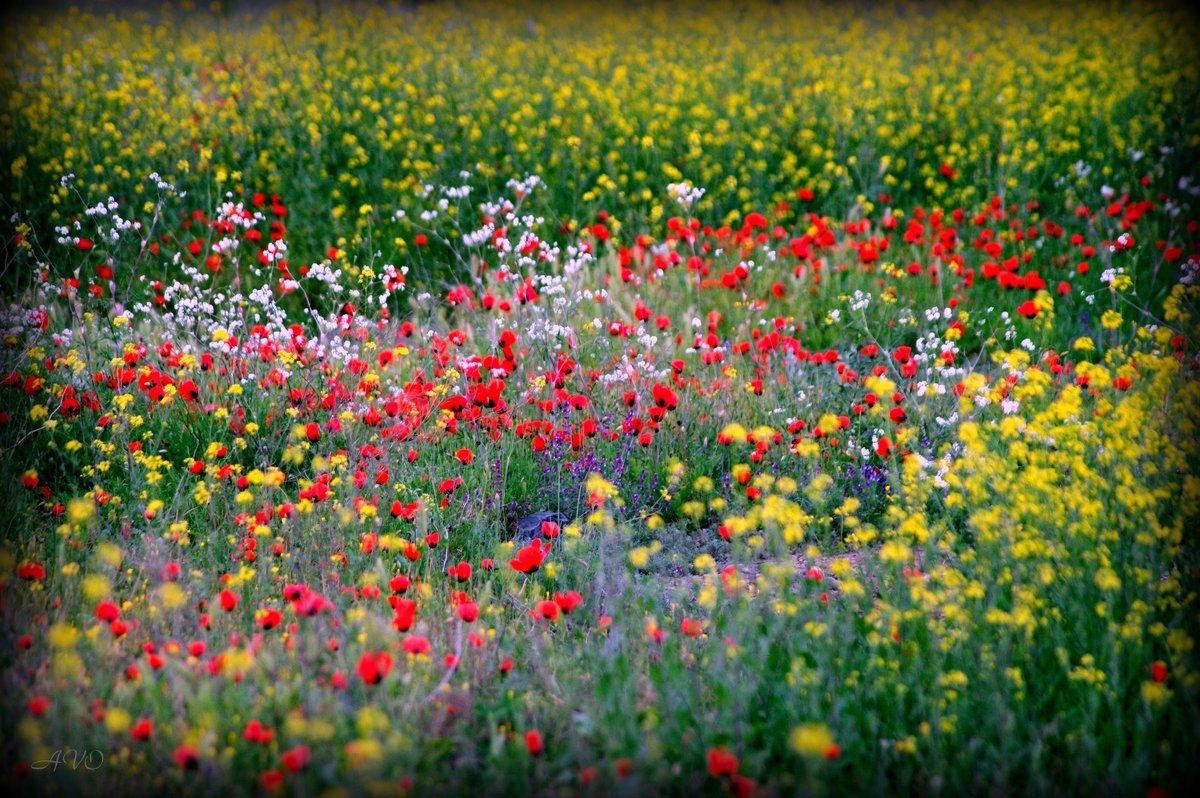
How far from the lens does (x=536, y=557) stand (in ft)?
8.80

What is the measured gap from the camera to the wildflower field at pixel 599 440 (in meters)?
2.33

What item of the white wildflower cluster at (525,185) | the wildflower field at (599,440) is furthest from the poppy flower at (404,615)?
the white wildflower cluster at (525,185)

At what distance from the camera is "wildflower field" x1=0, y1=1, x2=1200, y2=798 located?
7.65 ft

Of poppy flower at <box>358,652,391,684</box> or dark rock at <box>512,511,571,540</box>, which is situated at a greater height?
poppy flower at <box>358,652,391,684</box>

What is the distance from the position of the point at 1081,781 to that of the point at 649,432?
87.7 inches

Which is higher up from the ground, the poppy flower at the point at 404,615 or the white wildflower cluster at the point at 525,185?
the white wildflower cluster at the point at 525,185

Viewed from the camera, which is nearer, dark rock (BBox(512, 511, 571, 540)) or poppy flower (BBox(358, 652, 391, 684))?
poppy flower (BBox(358, 652, 391, 684))
